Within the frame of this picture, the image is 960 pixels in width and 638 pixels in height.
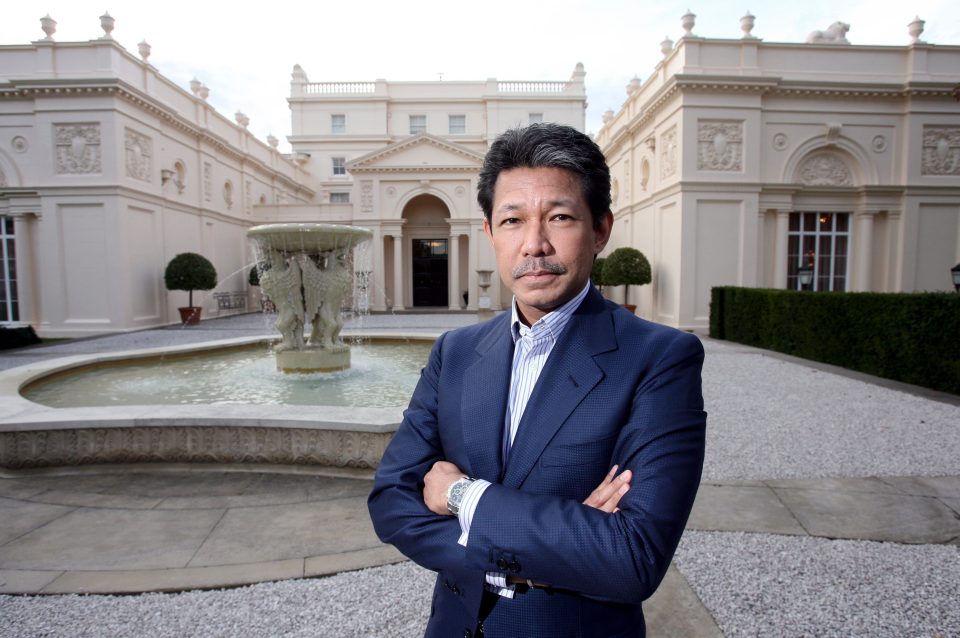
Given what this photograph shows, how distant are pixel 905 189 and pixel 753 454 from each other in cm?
1722

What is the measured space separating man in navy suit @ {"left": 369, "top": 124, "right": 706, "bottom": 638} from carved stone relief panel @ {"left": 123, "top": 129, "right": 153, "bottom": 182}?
19524 millimetres

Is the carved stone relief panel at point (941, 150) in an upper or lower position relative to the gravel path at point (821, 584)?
upper

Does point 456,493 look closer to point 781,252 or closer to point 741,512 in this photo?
point 741,512

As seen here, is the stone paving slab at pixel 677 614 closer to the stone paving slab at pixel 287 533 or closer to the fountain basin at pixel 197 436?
the stone paving slab at pixel 287 533

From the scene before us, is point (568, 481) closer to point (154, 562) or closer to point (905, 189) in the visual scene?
point (154, 562)

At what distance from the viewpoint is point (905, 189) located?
16906 millimetres

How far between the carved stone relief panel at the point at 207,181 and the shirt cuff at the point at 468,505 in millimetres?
24435

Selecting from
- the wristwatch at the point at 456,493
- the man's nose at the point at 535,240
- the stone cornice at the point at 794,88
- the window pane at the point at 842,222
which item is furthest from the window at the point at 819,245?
the wristwatch at the point at 456,493

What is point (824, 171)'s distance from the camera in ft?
56.3

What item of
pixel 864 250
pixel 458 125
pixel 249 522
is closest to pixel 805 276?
pixel 864 250

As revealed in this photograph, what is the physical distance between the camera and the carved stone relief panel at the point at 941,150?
16875 millimetres

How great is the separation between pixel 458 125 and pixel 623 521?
35066 mm

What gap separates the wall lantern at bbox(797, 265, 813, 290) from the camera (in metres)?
16.5

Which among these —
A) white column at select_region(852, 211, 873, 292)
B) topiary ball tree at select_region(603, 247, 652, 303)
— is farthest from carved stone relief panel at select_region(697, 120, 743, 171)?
white column at select_region(852, 211, 873, 292)
